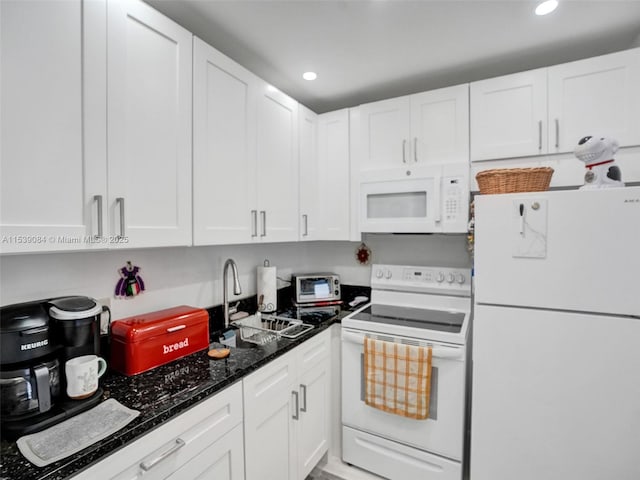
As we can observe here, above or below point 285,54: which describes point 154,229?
below

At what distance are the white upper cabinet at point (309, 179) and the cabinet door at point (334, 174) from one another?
0.03m

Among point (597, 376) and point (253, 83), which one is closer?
point (597, 376)

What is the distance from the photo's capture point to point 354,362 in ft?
6.15

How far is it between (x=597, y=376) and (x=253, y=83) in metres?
2.13

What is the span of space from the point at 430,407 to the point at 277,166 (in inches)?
64.0

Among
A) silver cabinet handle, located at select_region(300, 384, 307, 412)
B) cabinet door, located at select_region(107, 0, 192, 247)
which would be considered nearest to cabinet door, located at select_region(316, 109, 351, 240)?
silver cabinet handle, located at select_region(300, 384, 307, 412)

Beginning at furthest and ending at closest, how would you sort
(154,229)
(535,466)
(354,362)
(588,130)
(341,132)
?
(341,132)
(354,362)
(588,130)
(535,466)
(154,229)

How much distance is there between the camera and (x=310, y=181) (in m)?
2.24

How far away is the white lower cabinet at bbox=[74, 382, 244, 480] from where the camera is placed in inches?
33.5

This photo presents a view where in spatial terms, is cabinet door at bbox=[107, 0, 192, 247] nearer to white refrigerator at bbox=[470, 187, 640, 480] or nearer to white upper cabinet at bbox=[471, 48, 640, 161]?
white refrigerator at bbox=[470, 187, 640, 480]

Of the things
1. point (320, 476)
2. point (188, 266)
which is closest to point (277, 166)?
point (188, 266)

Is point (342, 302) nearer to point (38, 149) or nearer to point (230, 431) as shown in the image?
point (230, 431)

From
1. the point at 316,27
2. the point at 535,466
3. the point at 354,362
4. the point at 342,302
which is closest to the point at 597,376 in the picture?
the point at 535,466

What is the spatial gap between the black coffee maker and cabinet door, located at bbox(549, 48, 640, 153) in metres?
2.31
